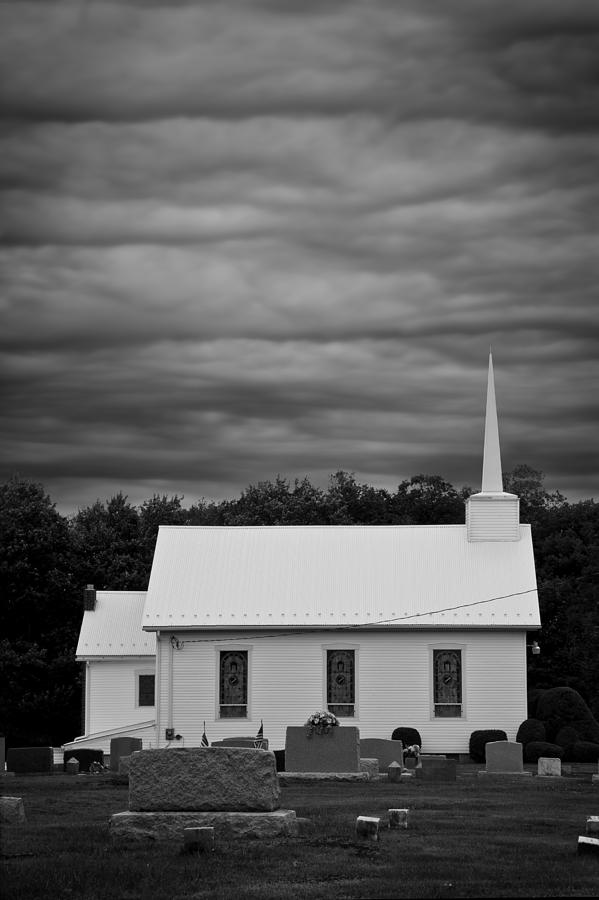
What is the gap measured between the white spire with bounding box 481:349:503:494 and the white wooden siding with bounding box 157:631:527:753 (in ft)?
20.7

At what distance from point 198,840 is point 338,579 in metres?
29.4

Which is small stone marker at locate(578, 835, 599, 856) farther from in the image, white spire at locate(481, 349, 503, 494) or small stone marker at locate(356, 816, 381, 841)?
white spire at locate(481, 349, 503, 494)

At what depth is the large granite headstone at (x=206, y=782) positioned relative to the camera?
49.7 feet

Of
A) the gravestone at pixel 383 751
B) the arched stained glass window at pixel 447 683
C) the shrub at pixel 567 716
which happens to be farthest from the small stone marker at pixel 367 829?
the arched stained glass window at pixel 447 683

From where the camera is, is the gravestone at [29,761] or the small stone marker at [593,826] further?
the gravestone at [29,761]

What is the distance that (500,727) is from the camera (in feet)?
133

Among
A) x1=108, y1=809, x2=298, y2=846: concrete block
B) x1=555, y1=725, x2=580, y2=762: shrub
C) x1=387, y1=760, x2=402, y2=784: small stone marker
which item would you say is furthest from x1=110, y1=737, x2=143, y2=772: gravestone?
x1=108, y1=809, x2=298, y2=846: concrete block

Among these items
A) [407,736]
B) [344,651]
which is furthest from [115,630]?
[407,736]

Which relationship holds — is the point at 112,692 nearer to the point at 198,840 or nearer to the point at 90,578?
the point at 90,578

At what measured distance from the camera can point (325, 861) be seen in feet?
43.7

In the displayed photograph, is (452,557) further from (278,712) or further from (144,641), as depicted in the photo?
(144,641)

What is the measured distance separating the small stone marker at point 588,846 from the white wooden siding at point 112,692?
108ft

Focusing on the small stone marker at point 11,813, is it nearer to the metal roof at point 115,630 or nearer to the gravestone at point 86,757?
the gravestone at point 86,757

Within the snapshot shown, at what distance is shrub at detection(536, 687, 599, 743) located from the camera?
39.2m
